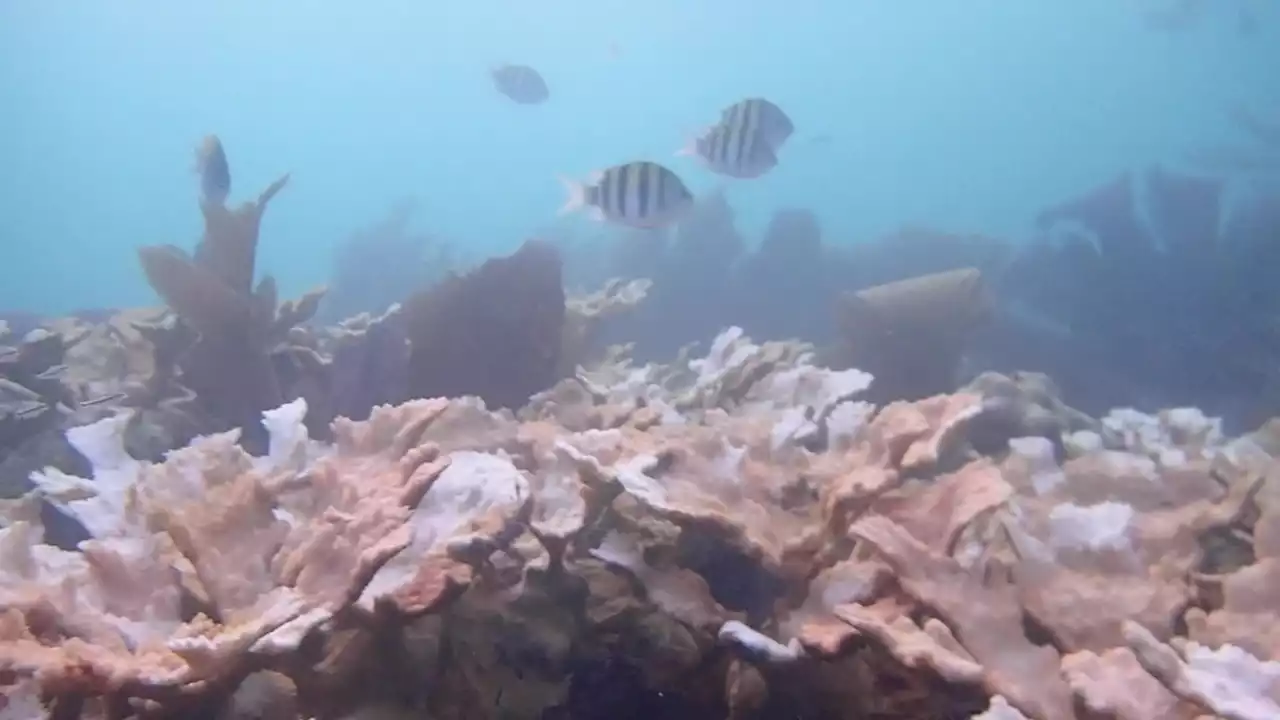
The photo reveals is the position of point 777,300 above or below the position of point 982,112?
below

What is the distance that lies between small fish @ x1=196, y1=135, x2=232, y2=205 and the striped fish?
10.5 feet

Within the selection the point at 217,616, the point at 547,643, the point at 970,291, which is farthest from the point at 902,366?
the point at 217,616

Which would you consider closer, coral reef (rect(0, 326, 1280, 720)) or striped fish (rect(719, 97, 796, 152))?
coral reef (rect(0, 326, 1280, 720))


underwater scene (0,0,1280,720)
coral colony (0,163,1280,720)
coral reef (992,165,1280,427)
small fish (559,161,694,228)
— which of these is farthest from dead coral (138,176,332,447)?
coral reef (992,165,1280,427)

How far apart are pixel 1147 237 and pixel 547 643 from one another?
50.6ft

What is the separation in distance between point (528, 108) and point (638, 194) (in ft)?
371

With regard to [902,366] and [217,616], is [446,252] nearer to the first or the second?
[902,366]

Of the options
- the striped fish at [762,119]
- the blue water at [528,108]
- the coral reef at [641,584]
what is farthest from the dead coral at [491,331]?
the blue water at [528,108]

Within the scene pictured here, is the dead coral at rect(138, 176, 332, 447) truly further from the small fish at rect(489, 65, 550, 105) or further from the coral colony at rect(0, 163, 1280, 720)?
the small fish at rect(489, 65, 550, 105)

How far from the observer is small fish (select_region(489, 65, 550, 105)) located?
9352mm

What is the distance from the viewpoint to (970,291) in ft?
20.2

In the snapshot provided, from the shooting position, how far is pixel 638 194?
4289mm

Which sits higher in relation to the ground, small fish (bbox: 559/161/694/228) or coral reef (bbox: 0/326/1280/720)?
small fish (bbox: 559/161/694/228)

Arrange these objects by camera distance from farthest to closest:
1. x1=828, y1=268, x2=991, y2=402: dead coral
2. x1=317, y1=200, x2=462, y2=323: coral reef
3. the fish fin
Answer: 1. x1=317, y1=200, x2=462, y2=323: coral reef
2. x1=828, y1=268, x2=991, y2=402: dead coral
3. the fish fin
